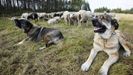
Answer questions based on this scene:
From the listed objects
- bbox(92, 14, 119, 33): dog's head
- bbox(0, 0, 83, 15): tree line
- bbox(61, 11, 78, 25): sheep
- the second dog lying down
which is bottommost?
bbox(0, 0, 83, 15): tree line

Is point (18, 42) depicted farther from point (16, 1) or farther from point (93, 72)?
point (16, 1)

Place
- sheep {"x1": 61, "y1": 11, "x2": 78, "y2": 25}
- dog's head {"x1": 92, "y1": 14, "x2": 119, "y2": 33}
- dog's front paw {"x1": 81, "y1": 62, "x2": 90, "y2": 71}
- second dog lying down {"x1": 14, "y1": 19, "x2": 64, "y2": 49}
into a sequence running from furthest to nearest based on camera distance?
sheep {"x1": 61, "y1": 11, "x2": 78, "y2": 25} → second dog lying down {"x1": 14, "y1": 19, "x2": 64, "y2": 49} → dog's front paw {"x1": 81, "y1": 62, "x2": 90, "y2": 71} → dog's head {"x1": 92, "y1": 14, "x2": 119, "y2": 33}

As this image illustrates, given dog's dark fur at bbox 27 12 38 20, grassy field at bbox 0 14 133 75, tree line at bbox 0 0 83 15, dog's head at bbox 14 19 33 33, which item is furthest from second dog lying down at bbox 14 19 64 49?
tree line at bbox 0 0 83 15

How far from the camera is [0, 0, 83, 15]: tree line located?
26345 millimetres

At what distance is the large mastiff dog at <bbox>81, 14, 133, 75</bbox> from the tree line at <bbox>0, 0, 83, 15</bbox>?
19.1 meters

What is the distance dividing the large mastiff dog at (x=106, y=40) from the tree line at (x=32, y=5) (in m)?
19.1

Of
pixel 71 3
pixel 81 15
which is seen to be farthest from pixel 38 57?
pixel 71 3

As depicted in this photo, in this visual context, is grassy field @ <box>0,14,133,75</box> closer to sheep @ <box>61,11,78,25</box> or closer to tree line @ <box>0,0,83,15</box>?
sheep @ <box>61,11,78,25</box>

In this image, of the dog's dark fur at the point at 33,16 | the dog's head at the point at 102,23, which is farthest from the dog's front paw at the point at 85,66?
the dog's dark fur at the point at 33,16

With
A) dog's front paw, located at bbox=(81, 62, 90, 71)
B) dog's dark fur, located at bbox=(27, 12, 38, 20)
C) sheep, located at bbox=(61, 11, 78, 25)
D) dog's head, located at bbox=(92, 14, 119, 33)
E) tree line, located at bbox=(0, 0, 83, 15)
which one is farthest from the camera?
tree line, located at bbox=(0, 0, 83, 15)

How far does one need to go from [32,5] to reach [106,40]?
83.5 feet

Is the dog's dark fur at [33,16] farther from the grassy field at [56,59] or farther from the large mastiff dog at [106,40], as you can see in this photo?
the large mastiff dog at [106,40]

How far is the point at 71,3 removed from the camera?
123 ft

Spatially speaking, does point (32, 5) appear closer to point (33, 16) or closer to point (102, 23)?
point (33, 16)
